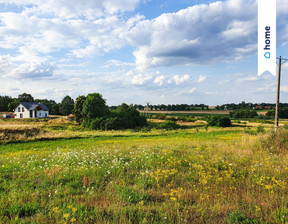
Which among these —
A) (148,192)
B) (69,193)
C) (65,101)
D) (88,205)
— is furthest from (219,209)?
(65,101)

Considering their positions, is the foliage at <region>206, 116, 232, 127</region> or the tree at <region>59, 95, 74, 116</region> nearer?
the foliage at <region>206, 116, 232, 127</region>

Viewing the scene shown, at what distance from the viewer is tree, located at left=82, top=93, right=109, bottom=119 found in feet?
183

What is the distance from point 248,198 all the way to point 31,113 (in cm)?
7601

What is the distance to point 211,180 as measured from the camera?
21.8ft

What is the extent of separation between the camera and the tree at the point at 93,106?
183 ft

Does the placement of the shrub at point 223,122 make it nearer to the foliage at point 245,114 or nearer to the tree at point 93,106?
the tree at point 93,106

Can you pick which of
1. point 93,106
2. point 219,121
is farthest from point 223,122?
point 93,106

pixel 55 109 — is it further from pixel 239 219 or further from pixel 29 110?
pixel 239 219

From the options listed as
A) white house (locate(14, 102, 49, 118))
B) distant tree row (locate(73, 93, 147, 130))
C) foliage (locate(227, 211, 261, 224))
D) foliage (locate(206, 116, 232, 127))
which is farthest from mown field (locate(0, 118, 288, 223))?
white house (locate(14, 102, 49, 118))

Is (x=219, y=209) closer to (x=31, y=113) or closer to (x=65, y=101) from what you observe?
(x=31, y=113)

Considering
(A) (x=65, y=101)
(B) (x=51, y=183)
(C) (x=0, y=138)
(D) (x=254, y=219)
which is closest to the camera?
(D) (x=254, y=219)

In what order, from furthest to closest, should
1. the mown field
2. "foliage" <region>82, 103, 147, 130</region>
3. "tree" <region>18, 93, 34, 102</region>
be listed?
"tree" <region>18, 93, 34, 102</region> < "foliage" <region>82, 103, 147, 130</region> < the mown field

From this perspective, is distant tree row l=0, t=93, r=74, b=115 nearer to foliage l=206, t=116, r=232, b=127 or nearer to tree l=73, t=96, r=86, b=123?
tree l=73, t=96, r=86, b=123

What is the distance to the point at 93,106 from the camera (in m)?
56.3
